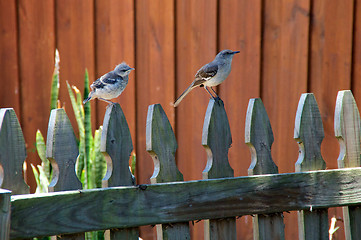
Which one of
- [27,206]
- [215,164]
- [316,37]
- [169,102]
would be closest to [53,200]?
[27,206]

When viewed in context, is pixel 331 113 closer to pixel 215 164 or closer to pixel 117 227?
pixel 215 164

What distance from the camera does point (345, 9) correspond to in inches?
149

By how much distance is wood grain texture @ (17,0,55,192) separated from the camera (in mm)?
3994

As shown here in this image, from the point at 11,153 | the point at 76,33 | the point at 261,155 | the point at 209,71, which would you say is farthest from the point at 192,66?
the point at 11,153

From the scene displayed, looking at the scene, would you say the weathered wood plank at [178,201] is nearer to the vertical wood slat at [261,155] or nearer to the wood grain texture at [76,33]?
the vertical wood slat at [261,155]

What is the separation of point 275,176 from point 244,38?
Answer: 1.82 metres

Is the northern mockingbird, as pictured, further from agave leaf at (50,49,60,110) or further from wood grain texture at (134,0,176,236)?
agave leaf at (50,49,60,110)

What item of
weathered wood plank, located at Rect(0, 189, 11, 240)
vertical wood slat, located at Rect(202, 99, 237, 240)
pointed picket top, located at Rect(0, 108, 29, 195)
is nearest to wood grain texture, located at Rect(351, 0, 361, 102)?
vertical wood slat, located at Rect(202, 99, 237, 240)

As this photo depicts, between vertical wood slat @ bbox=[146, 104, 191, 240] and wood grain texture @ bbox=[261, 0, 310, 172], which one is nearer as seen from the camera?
vertical wood slat @ bbox=[146, 104, 191, 240]

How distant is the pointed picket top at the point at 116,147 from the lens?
Answer: 2.20 metres

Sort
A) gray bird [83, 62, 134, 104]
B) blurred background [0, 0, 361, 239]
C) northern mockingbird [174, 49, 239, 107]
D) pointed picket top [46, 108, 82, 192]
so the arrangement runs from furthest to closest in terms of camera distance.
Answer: blurred background [0, 0, 361, 239] → northern mockingbird [174, 49, 239, 107] → gray bird [83, 62, 134, 104] → pointed picket top [46, 108, 82, 192]

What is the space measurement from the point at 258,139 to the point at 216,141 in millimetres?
250

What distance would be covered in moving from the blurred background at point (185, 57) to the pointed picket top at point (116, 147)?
177 cm

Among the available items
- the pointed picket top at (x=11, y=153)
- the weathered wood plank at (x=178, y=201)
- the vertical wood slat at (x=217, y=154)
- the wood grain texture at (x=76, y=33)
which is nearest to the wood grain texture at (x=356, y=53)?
the weathered wood plank at (x=178, y=201)
